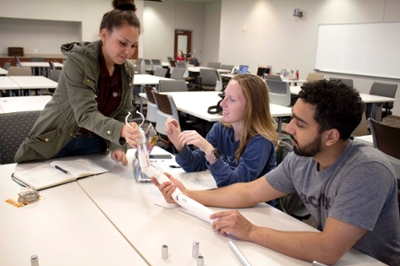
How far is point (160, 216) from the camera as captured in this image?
4.44 feet

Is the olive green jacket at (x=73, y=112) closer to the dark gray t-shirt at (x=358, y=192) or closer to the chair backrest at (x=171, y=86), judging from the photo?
the dark gray t-shirt at (x=358, y=192)

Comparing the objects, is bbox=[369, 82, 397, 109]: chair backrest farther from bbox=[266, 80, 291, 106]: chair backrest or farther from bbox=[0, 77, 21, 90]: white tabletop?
bbox=[0, 77, 21, 90]: white tabletop

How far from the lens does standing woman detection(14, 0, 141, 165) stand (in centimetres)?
164

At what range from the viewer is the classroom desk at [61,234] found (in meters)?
1.05

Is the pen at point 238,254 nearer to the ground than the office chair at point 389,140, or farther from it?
nearer to the ground

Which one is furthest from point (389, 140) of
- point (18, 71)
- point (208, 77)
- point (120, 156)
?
point (208, 77)

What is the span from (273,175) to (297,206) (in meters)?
0.59

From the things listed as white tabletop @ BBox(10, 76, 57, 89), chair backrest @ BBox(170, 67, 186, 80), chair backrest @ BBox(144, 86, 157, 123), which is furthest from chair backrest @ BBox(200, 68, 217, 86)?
chair backrest @ BBox(144, 86, 157, 123)

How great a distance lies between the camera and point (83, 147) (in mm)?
2008

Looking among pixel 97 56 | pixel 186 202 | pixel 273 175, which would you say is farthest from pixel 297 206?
pixel 97 56

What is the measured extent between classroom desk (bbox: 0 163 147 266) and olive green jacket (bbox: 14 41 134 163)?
1.05 feet

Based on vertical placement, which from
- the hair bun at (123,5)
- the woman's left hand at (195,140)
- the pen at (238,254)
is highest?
the hair bun at (123,5)

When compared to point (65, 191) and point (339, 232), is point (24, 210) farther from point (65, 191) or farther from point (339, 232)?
point (339, 232)

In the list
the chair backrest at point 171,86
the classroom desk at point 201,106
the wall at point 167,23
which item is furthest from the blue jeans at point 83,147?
the wall at point 167,23
